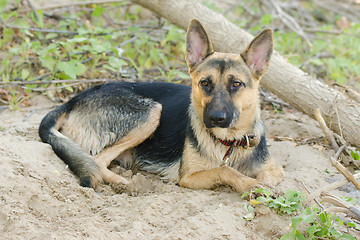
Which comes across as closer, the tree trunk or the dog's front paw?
the dog's front paw

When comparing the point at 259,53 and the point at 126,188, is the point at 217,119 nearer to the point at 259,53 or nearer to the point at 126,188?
the point at 259,53

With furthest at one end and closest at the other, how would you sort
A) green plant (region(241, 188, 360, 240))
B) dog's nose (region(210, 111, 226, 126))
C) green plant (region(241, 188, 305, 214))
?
dog's nose (region(210, 111, 226, 126)) < green plant (region(241, 188, 305, 214)) < green plant (region(241, 188, 360, 240))

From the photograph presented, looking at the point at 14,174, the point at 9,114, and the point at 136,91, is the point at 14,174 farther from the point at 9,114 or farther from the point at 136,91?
the point at 9,114

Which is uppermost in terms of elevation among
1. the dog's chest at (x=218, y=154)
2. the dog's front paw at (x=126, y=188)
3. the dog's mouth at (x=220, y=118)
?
the dog's mouth at (x=220, y=118)

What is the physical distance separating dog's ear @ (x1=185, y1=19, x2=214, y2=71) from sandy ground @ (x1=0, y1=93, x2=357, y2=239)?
1389 mm

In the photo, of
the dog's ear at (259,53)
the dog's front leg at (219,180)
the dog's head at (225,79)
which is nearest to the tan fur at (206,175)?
the dog's front leg at (219,180)

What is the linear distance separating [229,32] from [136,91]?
76.5 inches

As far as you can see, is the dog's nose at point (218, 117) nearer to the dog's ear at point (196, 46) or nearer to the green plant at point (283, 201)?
the green plant at point (283, 201)

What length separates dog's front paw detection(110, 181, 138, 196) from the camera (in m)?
3.79

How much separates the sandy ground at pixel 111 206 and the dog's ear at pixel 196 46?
139 centimetres

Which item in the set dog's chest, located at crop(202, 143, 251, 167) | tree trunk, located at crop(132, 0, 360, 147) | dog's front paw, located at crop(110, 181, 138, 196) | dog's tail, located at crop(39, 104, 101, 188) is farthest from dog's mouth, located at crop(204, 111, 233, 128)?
tree trunk, located at crop(132, 0, 360, 147)

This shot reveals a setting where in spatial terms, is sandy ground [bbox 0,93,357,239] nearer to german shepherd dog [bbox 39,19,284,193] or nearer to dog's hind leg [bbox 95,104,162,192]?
german shepherd dog [bbox 39,19,284,193]

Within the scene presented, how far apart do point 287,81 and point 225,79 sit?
1.69 metres

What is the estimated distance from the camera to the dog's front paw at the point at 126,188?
3789 millimetres
